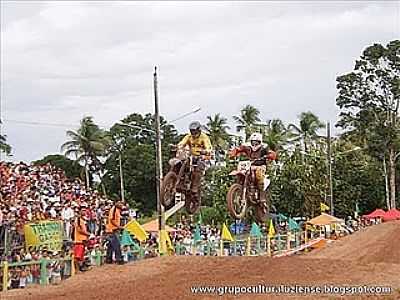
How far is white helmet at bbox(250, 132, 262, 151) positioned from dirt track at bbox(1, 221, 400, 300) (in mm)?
3232

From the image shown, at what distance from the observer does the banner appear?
65.9 feet

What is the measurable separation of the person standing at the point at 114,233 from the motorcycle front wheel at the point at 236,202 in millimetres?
3376

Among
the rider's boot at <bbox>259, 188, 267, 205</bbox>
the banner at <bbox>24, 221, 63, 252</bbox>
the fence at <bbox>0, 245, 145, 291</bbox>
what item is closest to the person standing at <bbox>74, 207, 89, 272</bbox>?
the fence at <bbox>0, 245, 145, 291</bbox>

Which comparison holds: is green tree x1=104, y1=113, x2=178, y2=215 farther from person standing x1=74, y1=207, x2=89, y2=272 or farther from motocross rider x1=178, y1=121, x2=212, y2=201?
motocross rider x1=178, y1=121, x2=212, y2=201

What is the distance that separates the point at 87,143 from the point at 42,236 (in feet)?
151

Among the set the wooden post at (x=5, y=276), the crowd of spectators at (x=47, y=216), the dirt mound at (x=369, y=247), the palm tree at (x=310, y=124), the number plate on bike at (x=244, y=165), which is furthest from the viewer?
the palm tree at (x=310, y=124)

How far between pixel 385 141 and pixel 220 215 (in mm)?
26858

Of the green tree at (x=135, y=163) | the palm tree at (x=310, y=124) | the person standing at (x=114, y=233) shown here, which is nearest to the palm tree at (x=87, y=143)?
the green tree at (x=135, y=163)

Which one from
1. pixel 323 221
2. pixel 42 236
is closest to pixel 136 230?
pixel 42 236

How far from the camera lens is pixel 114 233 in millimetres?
19594

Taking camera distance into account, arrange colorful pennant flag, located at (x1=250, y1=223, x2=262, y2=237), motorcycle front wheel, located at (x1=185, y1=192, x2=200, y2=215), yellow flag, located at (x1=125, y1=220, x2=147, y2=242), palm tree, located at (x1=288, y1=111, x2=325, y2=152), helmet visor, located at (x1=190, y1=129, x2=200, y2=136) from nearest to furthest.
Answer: helmet visor, located at (x1=190, y1=129, x2=200, y2=136) → motorcycle front wheel, located at (x1=185, y1=192, x2=200, y2=215) → yellow flag, located at (x1=125, y1=220, x2=147, y2=242) → colorful pennant flag, located at (x1=250, y1=223, x2=262, y2=237) → palm tree, located at (x1=288, y1=111, x2=325, y2=152)

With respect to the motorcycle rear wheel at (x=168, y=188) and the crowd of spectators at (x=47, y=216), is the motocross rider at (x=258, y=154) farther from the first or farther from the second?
the crowd of spectators at (x=47, y=216)

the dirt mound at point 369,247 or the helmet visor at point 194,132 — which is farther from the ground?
the helmet visor at point 194,132

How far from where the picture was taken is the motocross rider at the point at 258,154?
722 inches
